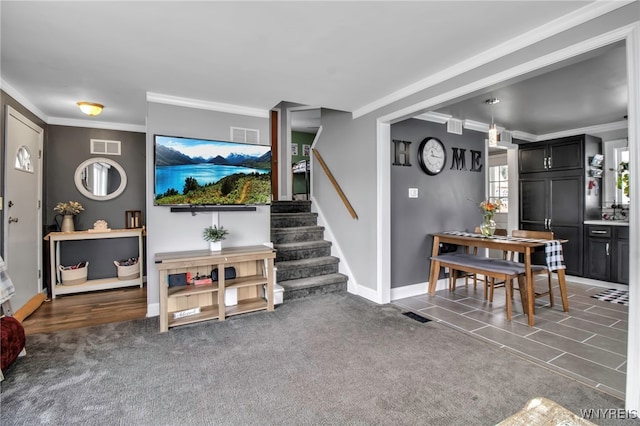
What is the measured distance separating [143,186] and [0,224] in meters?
1.91

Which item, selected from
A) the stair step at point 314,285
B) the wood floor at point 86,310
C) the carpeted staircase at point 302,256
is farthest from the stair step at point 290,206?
the wood floor at point 86,310

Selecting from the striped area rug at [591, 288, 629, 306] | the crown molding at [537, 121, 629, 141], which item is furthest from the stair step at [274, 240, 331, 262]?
the crown molding at [537, 121, 629, 141]

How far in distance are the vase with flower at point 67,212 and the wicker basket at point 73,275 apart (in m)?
0.52

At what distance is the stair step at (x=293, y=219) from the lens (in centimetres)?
466

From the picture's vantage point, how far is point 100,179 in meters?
4.55

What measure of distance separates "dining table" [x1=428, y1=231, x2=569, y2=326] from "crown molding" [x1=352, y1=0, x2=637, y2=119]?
70.4 inches

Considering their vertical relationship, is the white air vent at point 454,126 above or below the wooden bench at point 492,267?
above

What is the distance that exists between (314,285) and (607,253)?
4.12m

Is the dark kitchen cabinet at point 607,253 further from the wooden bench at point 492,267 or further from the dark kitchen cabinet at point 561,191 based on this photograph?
the wooden bench at point 492,267

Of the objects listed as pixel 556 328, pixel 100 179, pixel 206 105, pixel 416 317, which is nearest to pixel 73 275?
pixel 100 179

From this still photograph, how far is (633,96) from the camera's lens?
1.66 meters

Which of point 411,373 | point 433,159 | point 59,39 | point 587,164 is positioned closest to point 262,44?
point 59,39

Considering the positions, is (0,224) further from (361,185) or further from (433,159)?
(433,159)

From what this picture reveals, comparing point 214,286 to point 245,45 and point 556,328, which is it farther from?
point 556,328
